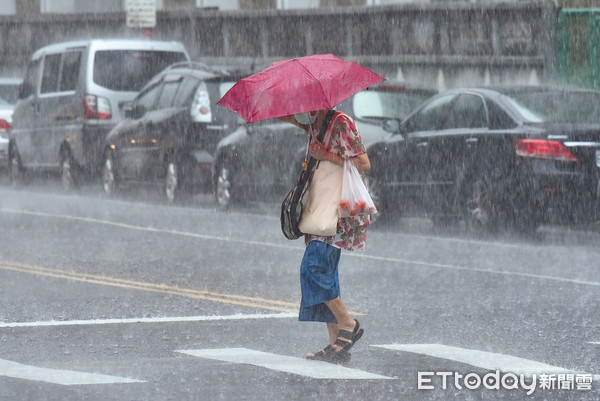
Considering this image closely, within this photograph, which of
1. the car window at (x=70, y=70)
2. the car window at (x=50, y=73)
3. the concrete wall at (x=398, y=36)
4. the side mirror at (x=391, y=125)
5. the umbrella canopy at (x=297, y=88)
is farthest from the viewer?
the concrete wall at (x=398, y=36)

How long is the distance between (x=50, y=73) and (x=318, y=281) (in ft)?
49.9

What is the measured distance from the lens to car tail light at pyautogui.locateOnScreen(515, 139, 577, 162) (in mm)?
14141

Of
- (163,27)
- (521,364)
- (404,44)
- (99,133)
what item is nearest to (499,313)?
(521,364)

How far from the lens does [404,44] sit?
26.4m

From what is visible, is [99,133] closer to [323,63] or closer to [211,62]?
[211,62]

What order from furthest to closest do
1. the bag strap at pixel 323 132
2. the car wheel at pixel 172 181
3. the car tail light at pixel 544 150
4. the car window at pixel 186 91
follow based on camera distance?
the car wheel at pixel 172 181 → the car window at pixel 186 91 → the car tail light at pixel 544 150 → the bag strap at pixel 323 132

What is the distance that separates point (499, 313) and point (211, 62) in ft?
65.8

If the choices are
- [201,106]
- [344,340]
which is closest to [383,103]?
[201,106]

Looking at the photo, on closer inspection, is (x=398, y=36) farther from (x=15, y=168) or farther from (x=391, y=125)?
(x=391, y=125)

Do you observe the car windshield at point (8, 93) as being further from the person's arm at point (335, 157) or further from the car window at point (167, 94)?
the person's arm at point (335, 157)

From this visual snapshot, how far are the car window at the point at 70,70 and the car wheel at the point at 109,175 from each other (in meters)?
1.51

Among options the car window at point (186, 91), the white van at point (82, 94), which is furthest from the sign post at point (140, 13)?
the car window at point (186, 91)

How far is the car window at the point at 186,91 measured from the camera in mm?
18812

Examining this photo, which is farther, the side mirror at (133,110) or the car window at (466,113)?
the side mirror at (133,110)
